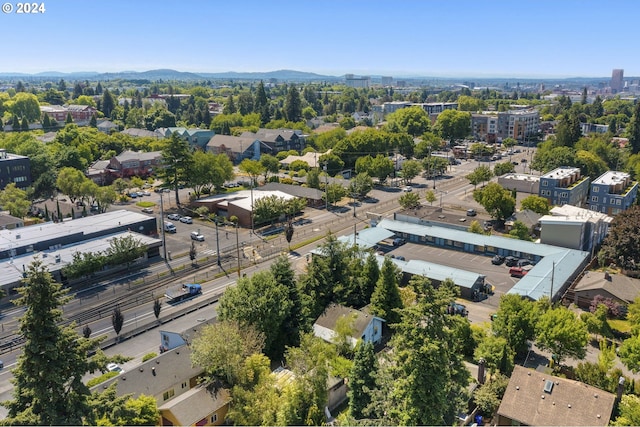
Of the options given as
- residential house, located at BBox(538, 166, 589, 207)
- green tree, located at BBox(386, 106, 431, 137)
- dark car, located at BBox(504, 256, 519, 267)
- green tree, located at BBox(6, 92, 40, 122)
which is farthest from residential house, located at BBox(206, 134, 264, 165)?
green tree, located at BBox(6, 92, 40, 122)

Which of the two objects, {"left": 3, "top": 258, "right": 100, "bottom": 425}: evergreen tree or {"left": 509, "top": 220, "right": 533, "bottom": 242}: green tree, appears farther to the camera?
{"left": 509, "top": 220, "right": 533, "bottom": 242}: green tree

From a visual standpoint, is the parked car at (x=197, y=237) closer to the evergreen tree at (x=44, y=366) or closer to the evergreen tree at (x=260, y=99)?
the evergreen tree at (x=44, y=366)

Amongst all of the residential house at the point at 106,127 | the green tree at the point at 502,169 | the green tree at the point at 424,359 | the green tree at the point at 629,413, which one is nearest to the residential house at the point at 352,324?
the green tree at the point at 424,359

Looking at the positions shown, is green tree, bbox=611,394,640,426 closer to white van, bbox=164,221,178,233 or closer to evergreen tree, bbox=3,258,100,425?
evergreen tree, bbox=3,258,100,425

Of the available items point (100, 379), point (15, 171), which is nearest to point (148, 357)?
point (100, 379)

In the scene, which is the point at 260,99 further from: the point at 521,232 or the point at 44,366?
the point at 44,366

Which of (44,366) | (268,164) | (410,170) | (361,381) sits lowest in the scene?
(361,381)
